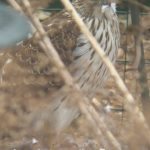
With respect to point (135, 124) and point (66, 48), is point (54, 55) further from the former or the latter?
point (66, 48)

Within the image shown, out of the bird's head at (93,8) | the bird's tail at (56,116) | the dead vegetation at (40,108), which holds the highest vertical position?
the bird's head at (93,8)

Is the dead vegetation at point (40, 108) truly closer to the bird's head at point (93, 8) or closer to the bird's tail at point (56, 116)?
the bird's tail at point (56, 116)

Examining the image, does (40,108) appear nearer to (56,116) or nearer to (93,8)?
(56,116)

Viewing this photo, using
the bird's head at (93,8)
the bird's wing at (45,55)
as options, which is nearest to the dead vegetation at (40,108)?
the bird's wing at (45,55)

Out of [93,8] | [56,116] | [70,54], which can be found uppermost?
[93,8]

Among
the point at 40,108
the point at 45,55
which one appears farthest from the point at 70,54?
the point at 40,108

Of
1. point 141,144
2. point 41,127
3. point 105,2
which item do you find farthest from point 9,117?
point 105,2

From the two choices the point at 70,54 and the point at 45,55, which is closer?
the point at 45,55

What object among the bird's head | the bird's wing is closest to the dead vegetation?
the bird's wing
